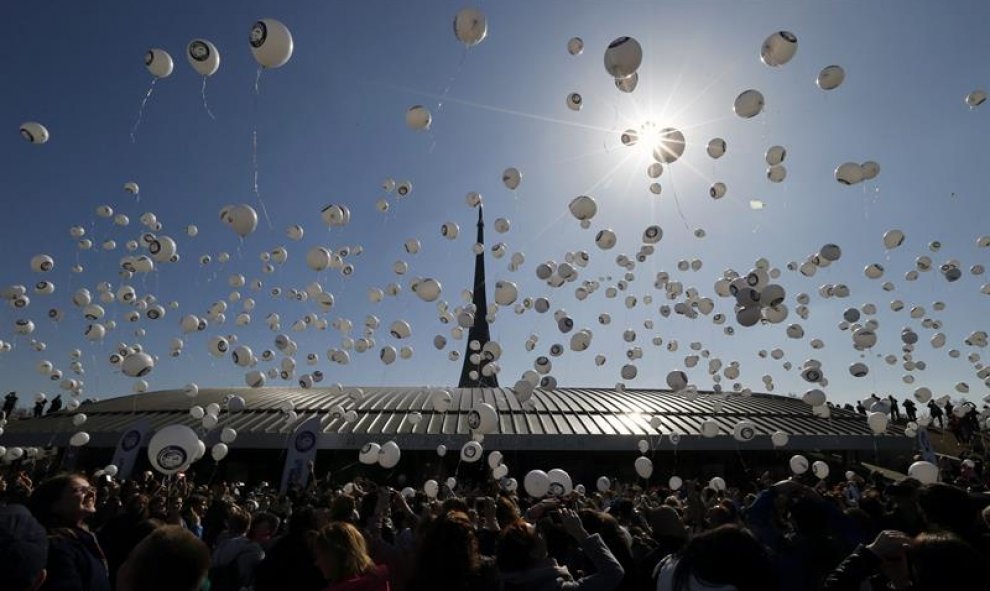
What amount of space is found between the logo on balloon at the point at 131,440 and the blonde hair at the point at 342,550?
64.9ft

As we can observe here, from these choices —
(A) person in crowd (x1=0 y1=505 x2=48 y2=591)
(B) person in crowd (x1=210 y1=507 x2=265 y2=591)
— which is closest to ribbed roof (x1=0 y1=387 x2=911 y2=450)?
(B) person in crowd (x1=210 y1=507 x2=265 y2=591)

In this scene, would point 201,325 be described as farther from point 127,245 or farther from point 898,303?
point 898,303

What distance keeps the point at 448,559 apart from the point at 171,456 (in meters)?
8.03

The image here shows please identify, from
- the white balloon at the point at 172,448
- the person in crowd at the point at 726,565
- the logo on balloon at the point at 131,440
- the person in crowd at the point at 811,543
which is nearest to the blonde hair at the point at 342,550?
the person in crowd at the point at 726,565

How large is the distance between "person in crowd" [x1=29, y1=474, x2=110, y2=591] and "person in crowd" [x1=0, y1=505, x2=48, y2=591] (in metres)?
0.27

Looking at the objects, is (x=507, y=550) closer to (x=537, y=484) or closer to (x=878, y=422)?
(x=537, y=484)

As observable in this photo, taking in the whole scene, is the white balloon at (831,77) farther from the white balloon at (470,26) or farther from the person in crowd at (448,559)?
the person in crowd at (448,559)

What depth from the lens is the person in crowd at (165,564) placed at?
2199mm

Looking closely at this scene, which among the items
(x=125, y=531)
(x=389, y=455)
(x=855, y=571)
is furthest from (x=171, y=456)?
(x=855, y=571)

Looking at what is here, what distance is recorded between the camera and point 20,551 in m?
2.63

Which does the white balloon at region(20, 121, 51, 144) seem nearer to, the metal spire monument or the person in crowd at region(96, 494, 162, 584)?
the person in crowd at region(96, 494, 162, 584)

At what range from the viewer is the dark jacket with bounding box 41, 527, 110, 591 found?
297 cm

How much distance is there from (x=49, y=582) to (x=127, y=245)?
13266 mm

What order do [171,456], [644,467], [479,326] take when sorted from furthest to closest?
[479,326], [644,467], [171,456]
